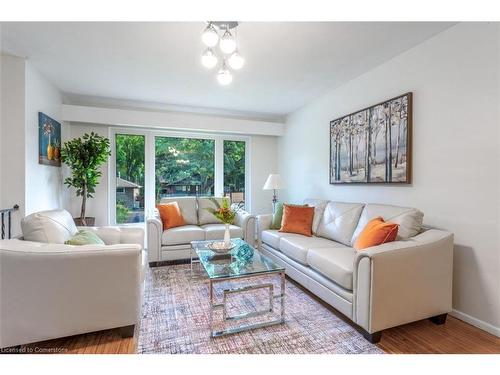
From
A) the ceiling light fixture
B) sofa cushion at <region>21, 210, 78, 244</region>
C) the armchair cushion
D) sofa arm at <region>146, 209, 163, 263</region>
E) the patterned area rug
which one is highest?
the ceiling light fixture

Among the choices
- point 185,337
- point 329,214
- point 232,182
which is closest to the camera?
point 185,337

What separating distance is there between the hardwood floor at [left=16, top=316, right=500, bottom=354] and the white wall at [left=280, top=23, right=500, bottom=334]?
0.72ft

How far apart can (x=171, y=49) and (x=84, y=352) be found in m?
2.54

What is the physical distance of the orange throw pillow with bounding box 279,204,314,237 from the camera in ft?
10.2

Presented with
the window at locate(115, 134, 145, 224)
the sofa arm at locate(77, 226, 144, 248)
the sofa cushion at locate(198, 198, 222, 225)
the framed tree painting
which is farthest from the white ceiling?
the sofa arm at locate(77, 226, 144, 248)

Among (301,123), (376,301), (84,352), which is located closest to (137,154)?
(301,123)

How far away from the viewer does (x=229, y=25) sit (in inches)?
74.4

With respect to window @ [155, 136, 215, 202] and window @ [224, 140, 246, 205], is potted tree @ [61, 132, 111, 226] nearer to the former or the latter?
window @ [155, 136, 215, 202]

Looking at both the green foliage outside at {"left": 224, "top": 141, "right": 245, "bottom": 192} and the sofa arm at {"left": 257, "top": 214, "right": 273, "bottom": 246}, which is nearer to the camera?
the sofa arm at {"left": 257, "top": 214, "right": 273, "bottom": 246}

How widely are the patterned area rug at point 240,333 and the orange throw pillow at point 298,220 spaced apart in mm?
757

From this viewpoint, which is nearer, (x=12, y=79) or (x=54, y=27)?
(x=54, y=27)

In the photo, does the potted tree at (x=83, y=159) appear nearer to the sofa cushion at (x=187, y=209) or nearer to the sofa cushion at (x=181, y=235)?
the sofa cushion at (x=187, y=209)

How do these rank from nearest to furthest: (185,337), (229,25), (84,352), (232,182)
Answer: (84,352) → (185,337) → (229,25) → (232,182)
